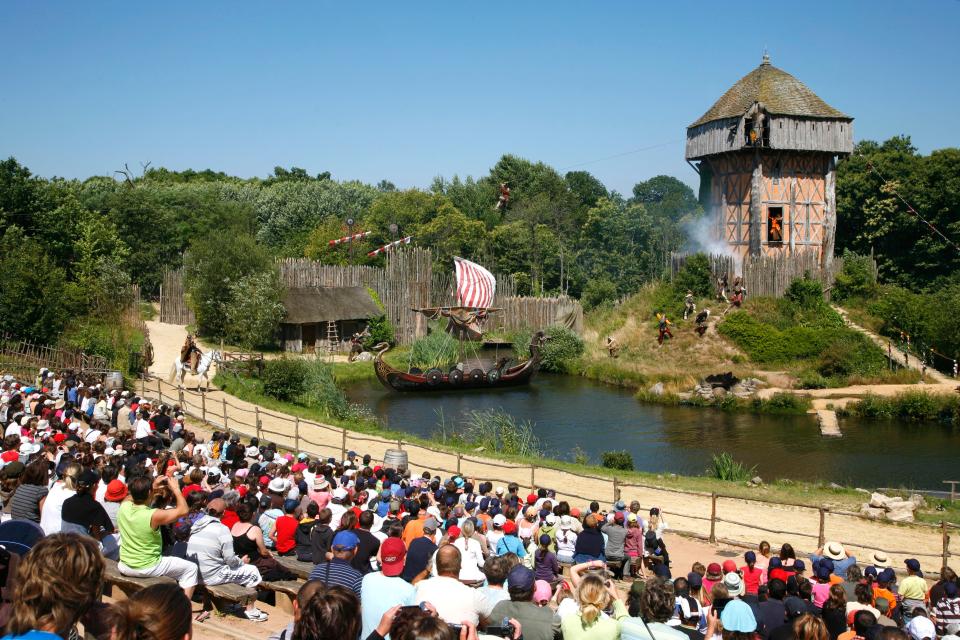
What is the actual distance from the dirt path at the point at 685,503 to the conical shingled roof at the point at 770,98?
27.4 metres

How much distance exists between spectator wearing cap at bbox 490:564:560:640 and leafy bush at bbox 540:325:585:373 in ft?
111

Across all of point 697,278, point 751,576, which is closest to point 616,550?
point 751,576

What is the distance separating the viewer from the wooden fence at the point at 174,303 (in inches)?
1658

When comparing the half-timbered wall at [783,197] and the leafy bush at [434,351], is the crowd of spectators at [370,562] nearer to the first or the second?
the leafy bush at [434,351]

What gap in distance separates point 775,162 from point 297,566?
37635 mm

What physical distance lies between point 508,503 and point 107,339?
21.8 metres

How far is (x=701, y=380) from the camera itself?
33781 mm

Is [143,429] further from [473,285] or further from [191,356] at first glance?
[473,285]

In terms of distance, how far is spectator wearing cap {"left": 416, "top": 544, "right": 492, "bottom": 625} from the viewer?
5.91 metres

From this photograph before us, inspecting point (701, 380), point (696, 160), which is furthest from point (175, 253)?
point (701, 380)

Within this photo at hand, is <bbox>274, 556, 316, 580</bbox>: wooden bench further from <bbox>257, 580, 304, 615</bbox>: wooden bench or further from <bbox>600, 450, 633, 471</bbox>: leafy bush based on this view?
<bbox>600, 450, 633, 471</bbox>: leafy bush

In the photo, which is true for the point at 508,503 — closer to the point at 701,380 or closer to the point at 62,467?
the point at 62,467

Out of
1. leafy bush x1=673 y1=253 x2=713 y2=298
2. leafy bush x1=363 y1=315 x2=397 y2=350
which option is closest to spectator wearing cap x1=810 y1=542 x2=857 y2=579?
leafy bush x1=673 y1=253 x2=713 y2=298

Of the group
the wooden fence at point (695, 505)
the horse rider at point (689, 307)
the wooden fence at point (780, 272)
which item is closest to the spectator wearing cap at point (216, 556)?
the wooden fence at point (695, 505)
